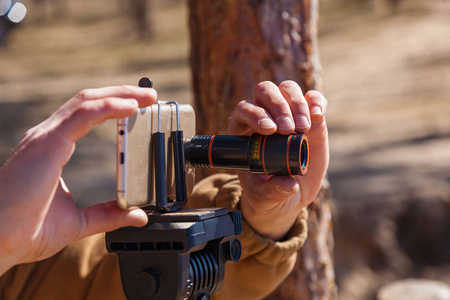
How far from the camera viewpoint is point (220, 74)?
267 centimetres

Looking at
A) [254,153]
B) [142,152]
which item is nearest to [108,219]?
[142,152]

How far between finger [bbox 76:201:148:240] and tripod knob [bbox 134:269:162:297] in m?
0.10

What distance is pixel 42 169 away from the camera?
1048 mm

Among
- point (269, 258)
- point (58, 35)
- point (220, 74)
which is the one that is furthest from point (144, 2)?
point (269, 258)

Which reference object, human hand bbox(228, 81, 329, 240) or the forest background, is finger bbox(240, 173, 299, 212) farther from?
the forest background

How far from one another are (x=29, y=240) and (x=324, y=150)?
818 mm

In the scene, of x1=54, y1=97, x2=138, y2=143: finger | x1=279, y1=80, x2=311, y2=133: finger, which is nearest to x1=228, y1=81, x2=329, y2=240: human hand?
x1=279, y1=80, x2=311, y2=133: finger

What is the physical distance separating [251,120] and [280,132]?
9 cm

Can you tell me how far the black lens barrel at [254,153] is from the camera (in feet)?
4.34

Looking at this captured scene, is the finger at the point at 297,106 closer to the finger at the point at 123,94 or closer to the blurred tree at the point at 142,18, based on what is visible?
the finger at the point at 123,94

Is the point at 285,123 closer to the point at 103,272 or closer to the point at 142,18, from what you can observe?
the point at 103,272

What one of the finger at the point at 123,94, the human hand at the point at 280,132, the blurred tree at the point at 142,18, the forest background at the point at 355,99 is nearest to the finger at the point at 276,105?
the human hand at the point at 280,132

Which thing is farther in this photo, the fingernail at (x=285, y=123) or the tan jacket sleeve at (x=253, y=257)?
the tan jacket sleeve at (x=253, y=257)

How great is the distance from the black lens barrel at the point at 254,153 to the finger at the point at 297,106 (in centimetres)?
5
